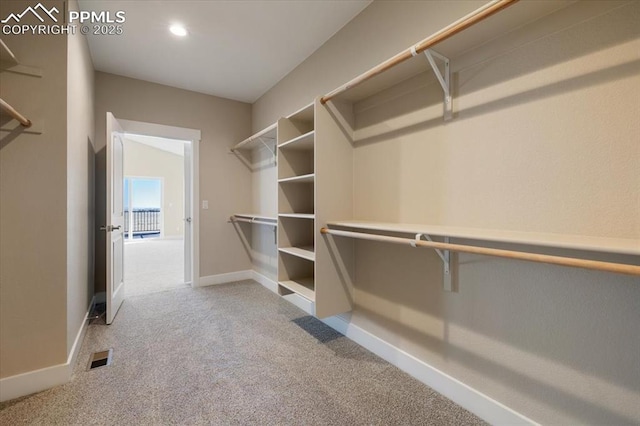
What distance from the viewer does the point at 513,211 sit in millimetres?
1319

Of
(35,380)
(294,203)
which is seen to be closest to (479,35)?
(294,203)

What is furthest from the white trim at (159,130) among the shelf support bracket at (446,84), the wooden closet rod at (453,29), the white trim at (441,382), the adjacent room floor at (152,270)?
the shelf support bracket at (446,84)

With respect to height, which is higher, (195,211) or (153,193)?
(153,193)

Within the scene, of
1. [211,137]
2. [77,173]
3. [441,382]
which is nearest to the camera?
[441,382]

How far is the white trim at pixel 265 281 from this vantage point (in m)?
3.54

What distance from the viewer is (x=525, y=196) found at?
4.19ft

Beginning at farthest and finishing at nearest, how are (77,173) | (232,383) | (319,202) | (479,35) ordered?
(77,173), (319,202), (232,383), (479,35)

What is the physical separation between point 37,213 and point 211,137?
7.99ft

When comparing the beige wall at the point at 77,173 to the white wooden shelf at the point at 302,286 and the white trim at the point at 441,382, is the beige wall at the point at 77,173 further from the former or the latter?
the white trim at the point at 441,382

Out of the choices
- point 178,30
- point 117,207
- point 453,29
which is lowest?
point 117,207

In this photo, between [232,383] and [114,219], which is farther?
[114,219]

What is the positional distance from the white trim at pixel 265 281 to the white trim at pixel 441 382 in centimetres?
145

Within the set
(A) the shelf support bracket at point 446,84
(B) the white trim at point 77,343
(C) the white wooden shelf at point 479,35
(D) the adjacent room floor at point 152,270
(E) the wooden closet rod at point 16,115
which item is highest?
(C) the white wooden shelf at point 479,35

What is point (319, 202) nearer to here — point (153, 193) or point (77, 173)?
point (77, 173)
